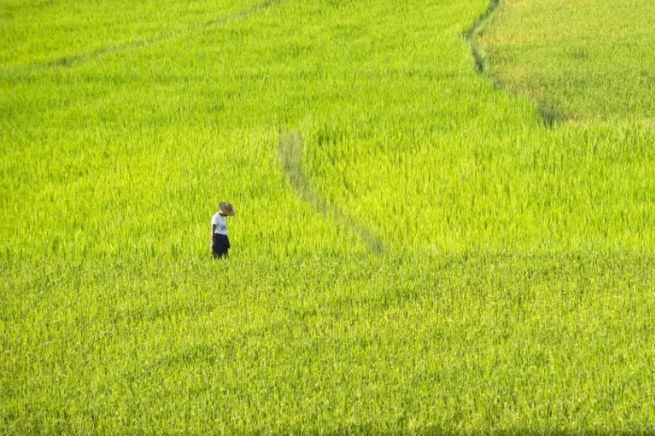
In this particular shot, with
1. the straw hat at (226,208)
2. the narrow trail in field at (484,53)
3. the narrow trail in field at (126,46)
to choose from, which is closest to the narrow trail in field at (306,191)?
the straw hat at (226,208)

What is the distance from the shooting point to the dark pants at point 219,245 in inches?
269

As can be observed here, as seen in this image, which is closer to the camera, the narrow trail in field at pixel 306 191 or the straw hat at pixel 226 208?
the straw hat at pixel 226 208

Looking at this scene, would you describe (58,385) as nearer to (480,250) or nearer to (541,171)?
(480,250)

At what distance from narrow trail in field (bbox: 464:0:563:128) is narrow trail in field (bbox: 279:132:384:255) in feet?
7.52

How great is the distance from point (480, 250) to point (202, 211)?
220 centimetres

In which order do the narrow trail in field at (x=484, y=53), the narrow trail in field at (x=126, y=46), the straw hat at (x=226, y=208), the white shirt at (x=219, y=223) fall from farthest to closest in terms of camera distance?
the narrow trail in field at (x=126, y=46) < the narrow trail in field at (x=484, y=53) < the white shirt at (x=219, y=223) < the straw hat at (x=226, y=208)

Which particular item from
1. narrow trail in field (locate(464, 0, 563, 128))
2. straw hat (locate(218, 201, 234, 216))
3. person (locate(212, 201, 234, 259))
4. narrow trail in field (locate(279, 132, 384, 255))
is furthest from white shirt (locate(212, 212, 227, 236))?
Result: narrow trail in field (locate(464, 0, 563, 128))

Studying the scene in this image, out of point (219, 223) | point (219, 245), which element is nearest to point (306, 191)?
point (219, 245)

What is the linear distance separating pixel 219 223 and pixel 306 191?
1.81 meters

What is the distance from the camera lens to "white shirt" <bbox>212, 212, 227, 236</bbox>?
6.65 m

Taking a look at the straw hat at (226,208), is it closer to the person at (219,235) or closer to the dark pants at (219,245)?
the person at (219,235)

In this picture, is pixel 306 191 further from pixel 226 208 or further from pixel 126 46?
pixel 126 46

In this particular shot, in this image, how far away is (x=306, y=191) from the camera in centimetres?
842

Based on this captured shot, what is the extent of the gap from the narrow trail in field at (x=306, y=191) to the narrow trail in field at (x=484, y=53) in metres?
2.29
